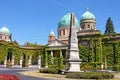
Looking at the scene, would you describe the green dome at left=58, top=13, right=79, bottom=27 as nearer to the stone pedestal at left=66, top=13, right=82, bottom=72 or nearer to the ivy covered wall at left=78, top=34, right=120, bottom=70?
the ivy covered wall at left=78, top=34, right=120, bottom=70

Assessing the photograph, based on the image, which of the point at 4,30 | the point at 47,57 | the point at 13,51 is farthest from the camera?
the point at 4,30

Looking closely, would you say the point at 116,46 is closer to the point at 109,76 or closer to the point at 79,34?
the point at 79,34

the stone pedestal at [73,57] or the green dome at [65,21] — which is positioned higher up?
the green dome at [65,21]

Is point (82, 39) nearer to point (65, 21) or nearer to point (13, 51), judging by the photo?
point (65, 21)

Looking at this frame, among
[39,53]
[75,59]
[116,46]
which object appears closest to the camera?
[75,59]

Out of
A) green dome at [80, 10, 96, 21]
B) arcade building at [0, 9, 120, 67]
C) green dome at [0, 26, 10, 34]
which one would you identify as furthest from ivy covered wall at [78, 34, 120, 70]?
green dome at [0, 26, 10, 34]

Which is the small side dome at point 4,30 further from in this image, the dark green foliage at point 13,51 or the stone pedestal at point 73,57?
the stone pedestal at point 73,57

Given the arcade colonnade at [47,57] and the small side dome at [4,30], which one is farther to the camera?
the small side dome at [4,30]

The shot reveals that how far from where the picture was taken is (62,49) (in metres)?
80.2

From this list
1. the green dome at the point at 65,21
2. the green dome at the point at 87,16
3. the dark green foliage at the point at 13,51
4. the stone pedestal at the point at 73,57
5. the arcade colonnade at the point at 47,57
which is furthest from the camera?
the green dome at the point at 65,21

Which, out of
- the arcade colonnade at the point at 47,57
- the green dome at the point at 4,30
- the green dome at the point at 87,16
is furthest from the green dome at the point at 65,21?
the green dome at the point at 4,30

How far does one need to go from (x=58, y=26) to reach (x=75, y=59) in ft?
202

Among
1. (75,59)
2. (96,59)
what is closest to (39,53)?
(96,59)

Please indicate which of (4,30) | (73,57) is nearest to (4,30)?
(4,30)
